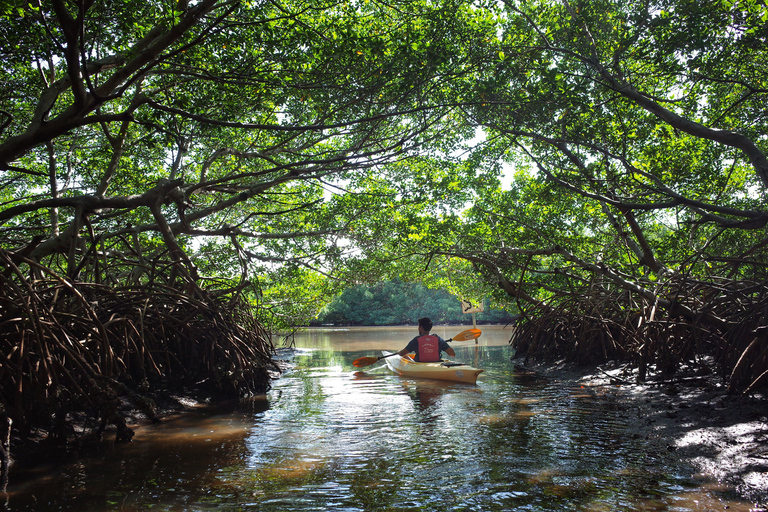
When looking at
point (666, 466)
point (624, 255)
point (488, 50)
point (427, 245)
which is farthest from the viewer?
point (624, 255)

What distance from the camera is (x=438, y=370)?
24.1ft

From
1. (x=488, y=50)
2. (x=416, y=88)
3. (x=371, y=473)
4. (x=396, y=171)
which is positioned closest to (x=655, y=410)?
(x=371, y=473)

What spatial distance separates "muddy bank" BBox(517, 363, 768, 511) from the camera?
2.96 m

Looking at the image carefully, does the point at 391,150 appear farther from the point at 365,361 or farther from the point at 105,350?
the point at 105,350

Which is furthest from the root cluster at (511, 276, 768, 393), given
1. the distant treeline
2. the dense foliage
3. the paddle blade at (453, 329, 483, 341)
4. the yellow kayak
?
the distant treeline

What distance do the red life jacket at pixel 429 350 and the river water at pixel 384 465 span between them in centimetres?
250

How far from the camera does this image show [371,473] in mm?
3236

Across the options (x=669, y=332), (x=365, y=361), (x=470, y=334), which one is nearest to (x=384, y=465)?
(x=669, y=332)

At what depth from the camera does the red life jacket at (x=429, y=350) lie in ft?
26.7

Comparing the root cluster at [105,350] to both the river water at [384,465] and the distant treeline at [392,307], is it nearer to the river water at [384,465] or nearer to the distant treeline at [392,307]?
the river water at [384,465]

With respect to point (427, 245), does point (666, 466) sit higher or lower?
lower

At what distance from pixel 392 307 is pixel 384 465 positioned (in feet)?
114

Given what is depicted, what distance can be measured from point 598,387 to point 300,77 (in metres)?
5.17

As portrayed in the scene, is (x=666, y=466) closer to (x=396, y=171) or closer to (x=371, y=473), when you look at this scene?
(x=371, y=473)
